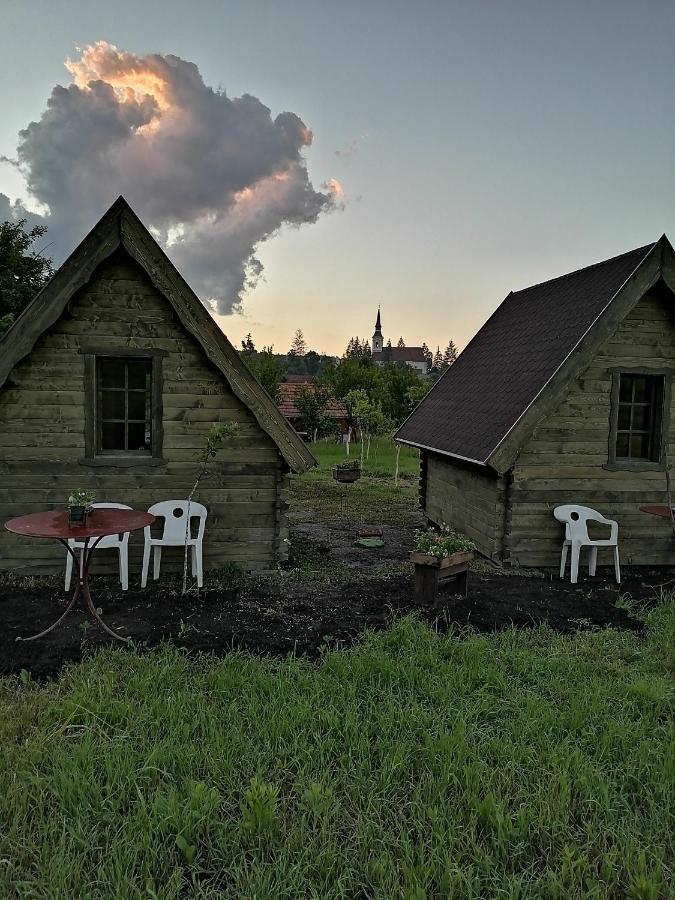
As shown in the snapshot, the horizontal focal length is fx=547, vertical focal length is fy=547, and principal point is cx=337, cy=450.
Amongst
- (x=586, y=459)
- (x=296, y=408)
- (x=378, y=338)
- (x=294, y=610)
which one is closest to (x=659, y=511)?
(x=586, y=459)

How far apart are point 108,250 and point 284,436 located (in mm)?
3125

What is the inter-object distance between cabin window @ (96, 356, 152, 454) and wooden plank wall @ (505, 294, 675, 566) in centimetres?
538

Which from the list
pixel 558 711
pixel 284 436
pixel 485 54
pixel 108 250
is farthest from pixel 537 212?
pixel 558 711

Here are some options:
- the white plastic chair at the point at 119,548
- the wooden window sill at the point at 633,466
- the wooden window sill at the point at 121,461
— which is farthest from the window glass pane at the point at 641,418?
the white plastic chair at the point at 119,548

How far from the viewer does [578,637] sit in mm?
5445

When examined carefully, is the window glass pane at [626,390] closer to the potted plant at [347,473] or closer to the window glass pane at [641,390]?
the window glass pane at [641,390]

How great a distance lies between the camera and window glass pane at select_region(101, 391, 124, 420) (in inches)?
303

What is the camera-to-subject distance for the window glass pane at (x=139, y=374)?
762 centimetres

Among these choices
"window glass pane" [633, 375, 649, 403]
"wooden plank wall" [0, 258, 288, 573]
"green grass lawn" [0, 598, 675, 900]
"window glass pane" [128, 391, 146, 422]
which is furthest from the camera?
"window glass pane" [633, 375, 649, 403]

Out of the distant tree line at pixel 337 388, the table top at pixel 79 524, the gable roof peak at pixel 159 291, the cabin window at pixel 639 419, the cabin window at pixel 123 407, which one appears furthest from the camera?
the distant tree line at pixel 337 388

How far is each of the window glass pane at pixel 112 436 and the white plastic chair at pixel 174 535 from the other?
4.19 feet

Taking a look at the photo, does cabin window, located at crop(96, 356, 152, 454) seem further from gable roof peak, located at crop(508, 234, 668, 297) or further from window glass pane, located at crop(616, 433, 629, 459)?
gable roof peak, located at crop(508, 234, 668, 297)

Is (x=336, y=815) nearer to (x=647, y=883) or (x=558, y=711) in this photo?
(x=647, y=883)

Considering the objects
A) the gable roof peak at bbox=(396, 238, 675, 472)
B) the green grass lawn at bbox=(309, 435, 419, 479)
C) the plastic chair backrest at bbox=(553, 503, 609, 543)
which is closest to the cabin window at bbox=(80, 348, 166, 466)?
the gable roof peak at bbox=(396, 238, 675, 472)
